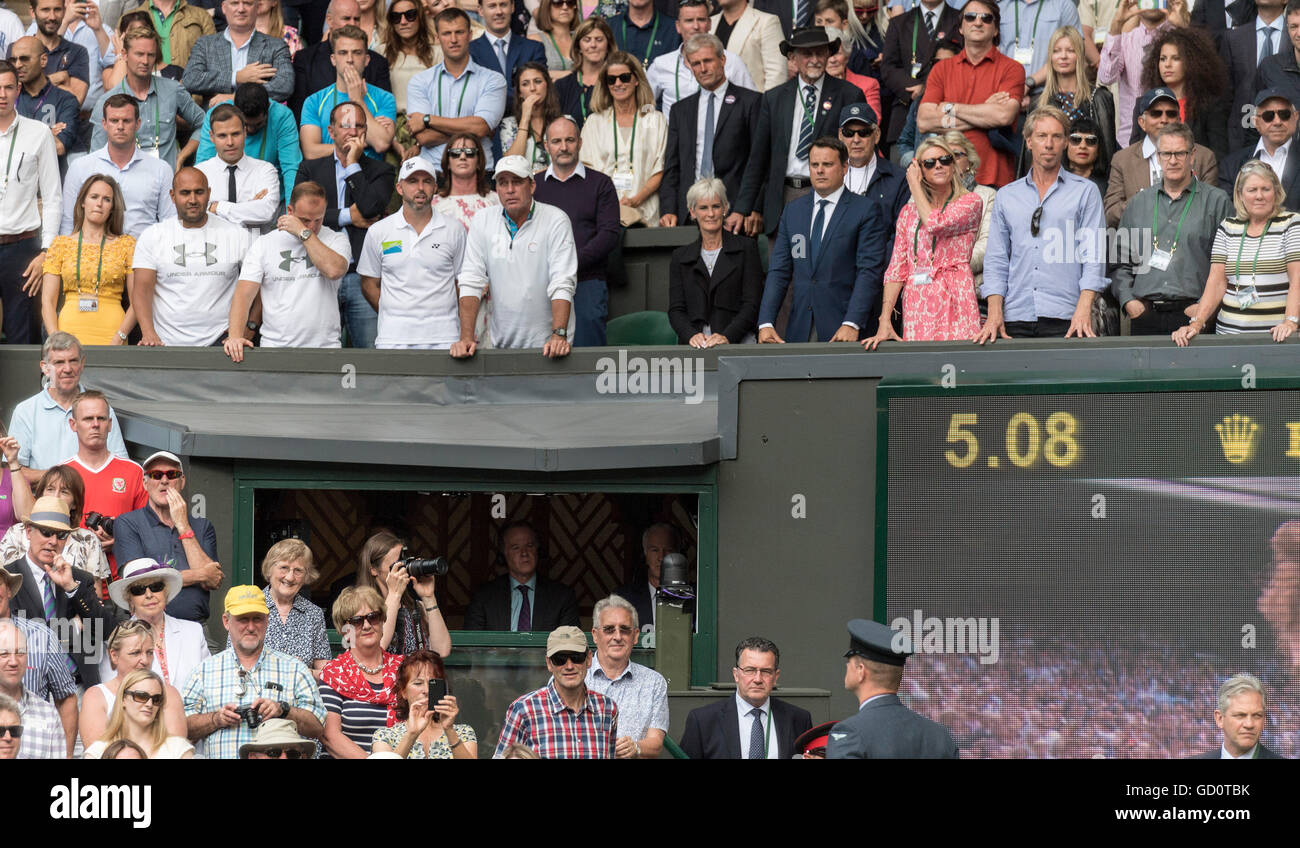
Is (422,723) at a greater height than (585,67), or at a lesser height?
lesser

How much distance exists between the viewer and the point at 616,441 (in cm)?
1249

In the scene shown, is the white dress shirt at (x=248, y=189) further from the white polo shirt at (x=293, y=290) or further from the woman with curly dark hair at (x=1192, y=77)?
the woman with curly dark hair at (x=1192, y=77)

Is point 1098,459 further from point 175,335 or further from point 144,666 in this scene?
point 175,335

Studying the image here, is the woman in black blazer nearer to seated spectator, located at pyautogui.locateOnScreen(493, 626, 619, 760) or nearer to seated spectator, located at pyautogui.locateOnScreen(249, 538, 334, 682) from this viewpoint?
seated spectator, located at pyautogui.locateOnScreen(249, 538, 334, 682)

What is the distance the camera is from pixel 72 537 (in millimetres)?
10977

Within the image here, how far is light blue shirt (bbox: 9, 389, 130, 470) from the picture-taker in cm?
1223

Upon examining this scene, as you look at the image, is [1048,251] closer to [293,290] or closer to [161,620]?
[293,290]

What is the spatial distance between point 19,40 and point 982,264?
7397 millimetres

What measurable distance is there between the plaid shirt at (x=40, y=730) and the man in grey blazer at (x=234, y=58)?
7.08 m

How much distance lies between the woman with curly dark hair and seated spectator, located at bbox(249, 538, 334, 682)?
6.20 m

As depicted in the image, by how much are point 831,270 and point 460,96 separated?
3.63 metres

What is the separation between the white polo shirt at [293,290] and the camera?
13586 millimetres

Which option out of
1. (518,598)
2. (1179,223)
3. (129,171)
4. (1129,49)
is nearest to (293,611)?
(518,598)

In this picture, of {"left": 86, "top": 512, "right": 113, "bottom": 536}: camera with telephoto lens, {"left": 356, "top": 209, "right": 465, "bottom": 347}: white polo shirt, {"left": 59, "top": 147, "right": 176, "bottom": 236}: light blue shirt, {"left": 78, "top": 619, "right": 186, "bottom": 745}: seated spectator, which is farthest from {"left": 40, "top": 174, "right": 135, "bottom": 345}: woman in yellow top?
{"left": 78, "top": 619, "right": 186, "bottom": 745}: seated spectator
